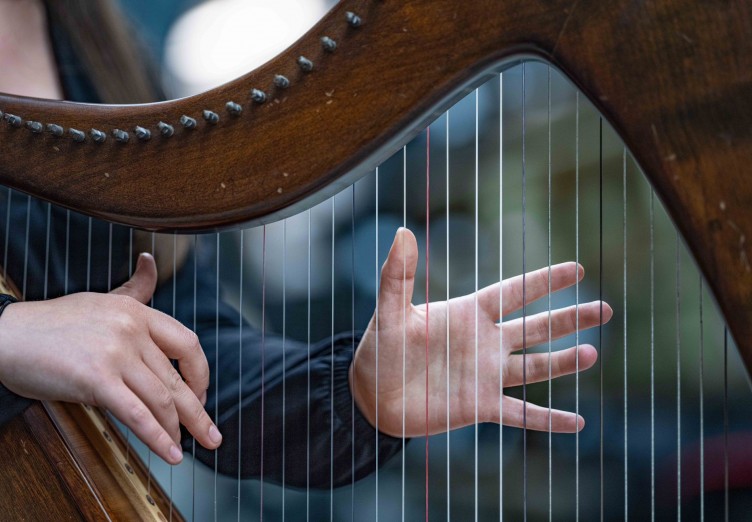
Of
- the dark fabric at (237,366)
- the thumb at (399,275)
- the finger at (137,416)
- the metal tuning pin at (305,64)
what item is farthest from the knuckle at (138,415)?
the metal tuning pin at (305,64)

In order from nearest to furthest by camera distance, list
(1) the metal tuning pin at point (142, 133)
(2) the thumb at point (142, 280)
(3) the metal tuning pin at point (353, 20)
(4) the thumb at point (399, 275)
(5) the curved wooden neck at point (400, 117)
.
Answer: (5) the curved wooden neck at point (400, 117) < (3) the metal tuning pin at point (353, 20) < (1) the metal tuning pin at point (142, 133) < (4) the thumb at point (399, 275) < (2) the thumb at point (142, 280)

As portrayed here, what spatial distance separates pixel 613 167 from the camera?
611 millimetres

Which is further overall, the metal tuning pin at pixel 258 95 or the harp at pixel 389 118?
the metal tuning pin at pixel 258 95

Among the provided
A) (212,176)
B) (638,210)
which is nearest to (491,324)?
(638,210)

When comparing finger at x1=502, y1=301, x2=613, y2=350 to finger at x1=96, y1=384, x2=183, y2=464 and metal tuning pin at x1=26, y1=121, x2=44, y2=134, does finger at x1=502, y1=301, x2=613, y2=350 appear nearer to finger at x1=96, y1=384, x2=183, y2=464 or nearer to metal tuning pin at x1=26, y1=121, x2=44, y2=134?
finger at x1=96, y1=384, x2=183, y2=464

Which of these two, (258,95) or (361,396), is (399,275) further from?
(258,95)

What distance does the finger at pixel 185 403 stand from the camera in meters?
0.67

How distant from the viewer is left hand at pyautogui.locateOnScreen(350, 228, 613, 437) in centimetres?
60

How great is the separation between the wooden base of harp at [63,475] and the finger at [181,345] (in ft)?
0.40

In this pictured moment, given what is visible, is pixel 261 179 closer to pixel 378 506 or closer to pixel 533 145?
pixel 533 145

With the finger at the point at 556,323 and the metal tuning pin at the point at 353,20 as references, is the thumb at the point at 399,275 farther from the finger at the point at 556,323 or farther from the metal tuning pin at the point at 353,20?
the metal tuning pin at the point at 353,20

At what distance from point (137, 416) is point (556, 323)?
0.35 metres

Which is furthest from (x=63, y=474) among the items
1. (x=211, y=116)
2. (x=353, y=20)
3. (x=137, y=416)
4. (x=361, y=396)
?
(x=353, y=20)

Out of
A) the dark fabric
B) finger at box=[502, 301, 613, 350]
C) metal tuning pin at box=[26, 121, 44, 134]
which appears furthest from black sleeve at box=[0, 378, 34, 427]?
finger at box=[502, 301, 613, 350]
